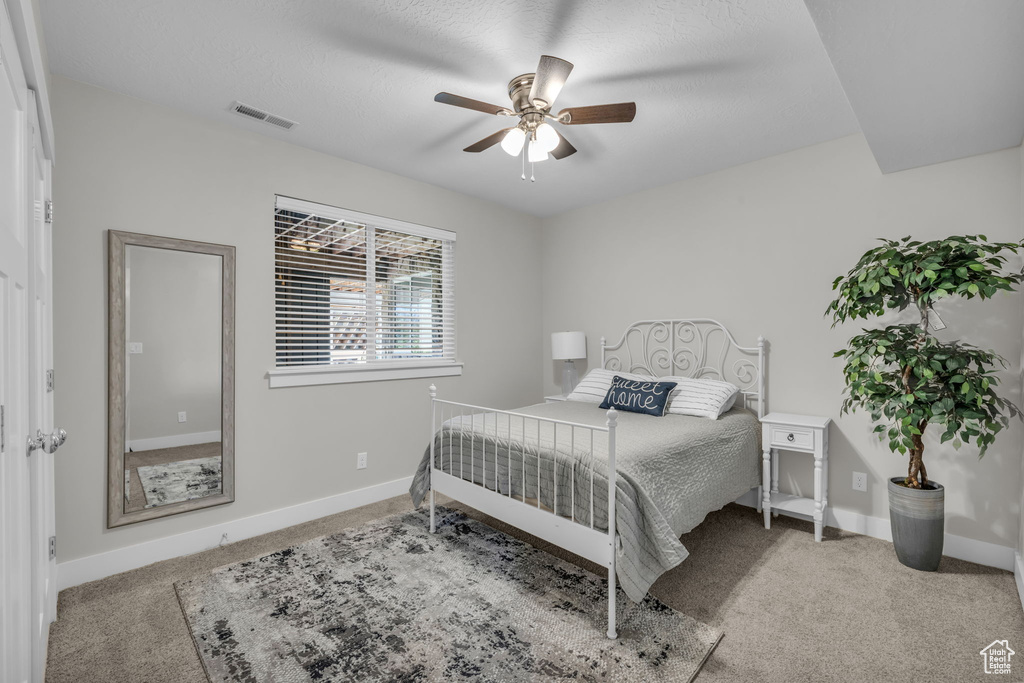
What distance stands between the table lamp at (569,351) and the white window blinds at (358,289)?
3.09ft

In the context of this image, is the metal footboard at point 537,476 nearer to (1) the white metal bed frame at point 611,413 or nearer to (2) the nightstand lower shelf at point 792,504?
(1) the white metal bed frame at point 611,413

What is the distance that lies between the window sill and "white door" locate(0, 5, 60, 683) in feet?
4.28

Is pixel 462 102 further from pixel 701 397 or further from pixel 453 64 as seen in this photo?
pixel 701 397

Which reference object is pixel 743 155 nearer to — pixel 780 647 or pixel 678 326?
pixel 678 326

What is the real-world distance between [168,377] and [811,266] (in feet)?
13.1

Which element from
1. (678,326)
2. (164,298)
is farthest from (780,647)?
(164,298)

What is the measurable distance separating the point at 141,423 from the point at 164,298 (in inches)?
27.2

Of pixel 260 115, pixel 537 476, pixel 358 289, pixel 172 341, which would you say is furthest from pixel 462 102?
pixel 172 341

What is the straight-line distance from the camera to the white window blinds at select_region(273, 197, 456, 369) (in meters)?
3.15

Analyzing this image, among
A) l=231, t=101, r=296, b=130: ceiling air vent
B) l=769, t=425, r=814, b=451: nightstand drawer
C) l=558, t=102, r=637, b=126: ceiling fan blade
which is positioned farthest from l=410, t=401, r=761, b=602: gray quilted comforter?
l=231, t=101, r=296, b=130: ceiling air vent

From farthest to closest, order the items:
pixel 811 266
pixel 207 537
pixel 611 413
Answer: pixel 811 266
pixel 207 537
pixel 611 413

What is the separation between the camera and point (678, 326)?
12.4 ft

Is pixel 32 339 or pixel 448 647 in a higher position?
pixel 32 339

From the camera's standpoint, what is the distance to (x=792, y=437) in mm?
2924
